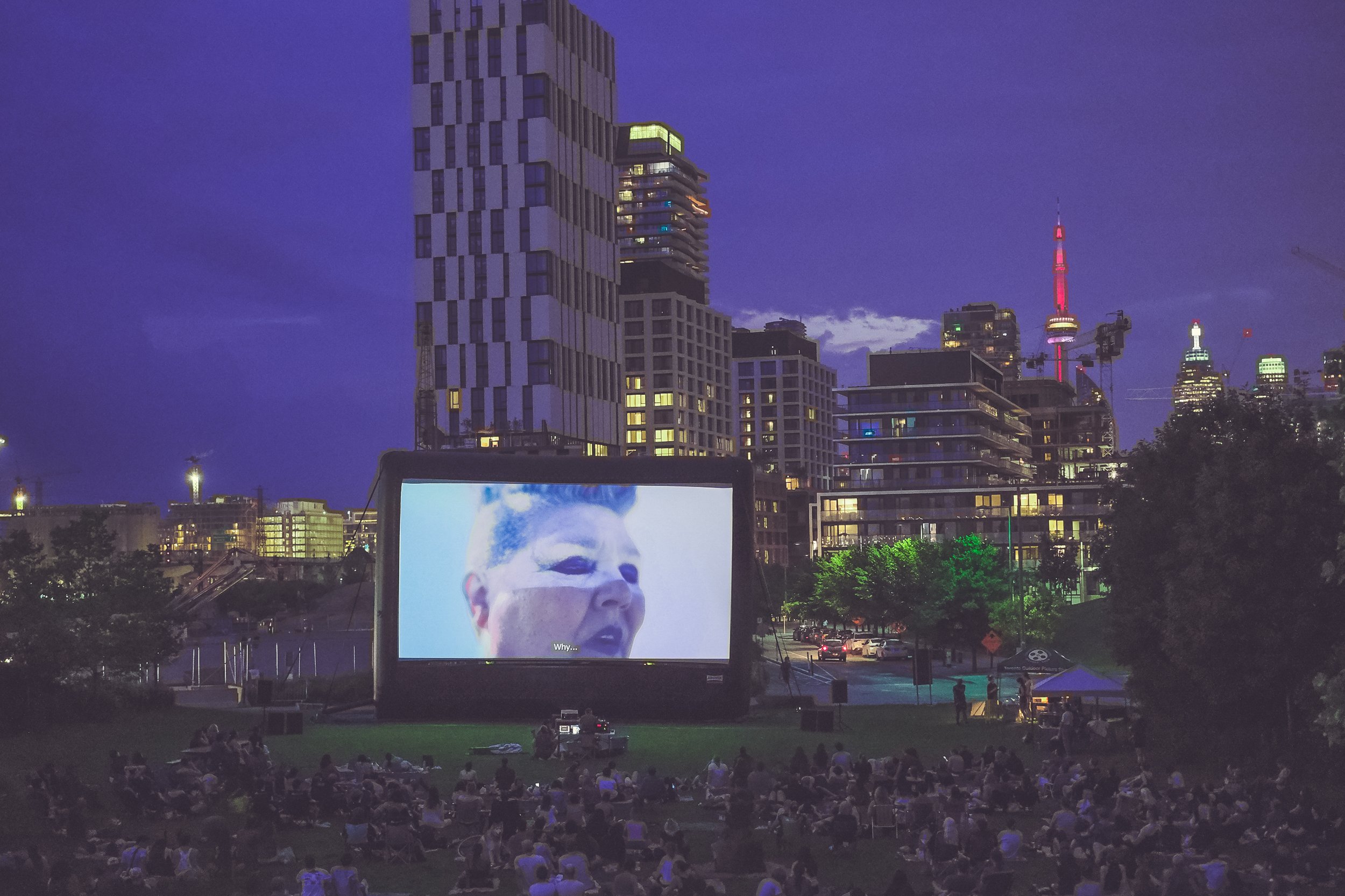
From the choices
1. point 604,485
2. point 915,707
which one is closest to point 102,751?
point 604,485

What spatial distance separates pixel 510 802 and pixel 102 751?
1612 centimetres

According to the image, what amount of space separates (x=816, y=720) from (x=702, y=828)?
1287 centimetres

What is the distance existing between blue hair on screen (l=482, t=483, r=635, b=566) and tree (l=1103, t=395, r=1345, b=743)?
44.4 feet

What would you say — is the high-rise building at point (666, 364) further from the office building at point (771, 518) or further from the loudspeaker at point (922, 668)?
the loudspeaker at point (922, 668)

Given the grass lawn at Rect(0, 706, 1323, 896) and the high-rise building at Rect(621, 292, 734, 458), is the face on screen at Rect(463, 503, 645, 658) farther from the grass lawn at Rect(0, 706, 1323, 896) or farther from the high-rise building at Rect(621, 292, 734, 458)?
the high-rise building at Rect(621, 292, 734, 458)

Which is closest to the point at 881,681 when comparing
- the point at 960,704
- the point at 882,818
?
the point at 960,704

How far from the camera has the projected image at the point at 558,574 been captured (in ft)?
110

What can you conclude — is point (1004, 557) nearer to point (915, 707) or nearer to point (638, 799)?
point (915, 707)

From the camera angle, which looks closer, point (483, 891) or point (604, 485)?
point (483, 891)

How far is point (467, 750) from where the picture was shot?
29094 millimetres

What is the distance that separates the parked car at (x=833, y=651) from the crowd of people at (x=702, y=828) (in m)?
44.9

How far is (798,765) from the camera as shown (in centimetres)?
2092

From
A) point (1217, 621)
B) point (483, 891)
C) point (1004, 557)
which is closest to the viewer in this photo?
point (483, 891)

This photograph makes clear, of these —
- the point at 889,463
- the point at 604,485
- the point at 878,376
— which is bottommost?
the point at 604,485
